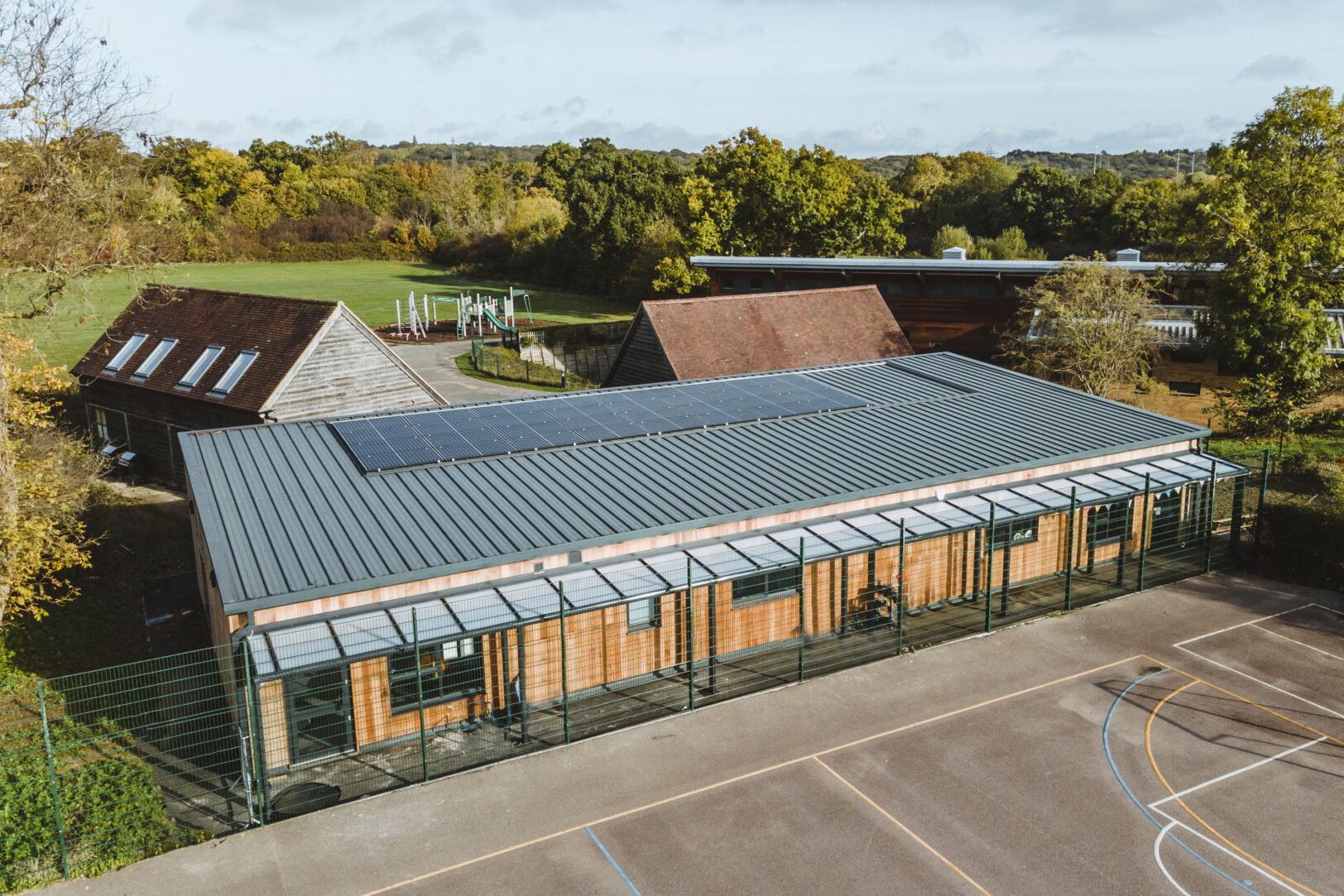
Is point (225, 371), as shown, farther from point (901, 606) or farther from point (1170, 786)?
point (1170, 786)

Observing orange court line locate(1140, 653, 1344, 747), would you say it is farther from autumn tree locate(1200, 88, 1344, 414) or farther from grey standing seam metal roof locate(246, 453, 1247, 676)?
autumn tree locate(1200, 88, 1344, 414)

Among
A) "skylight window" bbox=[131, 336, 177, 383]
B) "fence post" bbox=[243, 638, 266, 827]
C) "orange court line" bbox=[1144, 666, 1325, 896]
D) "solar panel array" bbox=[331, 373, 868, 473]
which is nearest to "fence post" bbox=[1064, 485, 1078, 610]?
"orange court line" bbox=[1144, 666, 1325, 896]

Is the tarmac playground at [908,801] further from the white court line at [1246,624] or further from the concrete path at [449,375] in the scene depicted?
the concrete path at [449,375]

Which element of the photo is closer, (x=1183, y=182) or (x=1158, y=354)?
(x=1158, y=354)

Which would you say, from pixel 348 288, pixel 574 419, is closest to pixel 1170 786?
pixel 574 419

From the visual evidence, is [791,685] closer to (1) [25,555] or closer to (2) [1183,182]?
(1) [25,555]

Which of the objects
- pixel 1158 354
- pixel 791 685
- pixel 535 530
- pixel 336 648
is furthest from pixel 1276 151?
pixel 336 648
